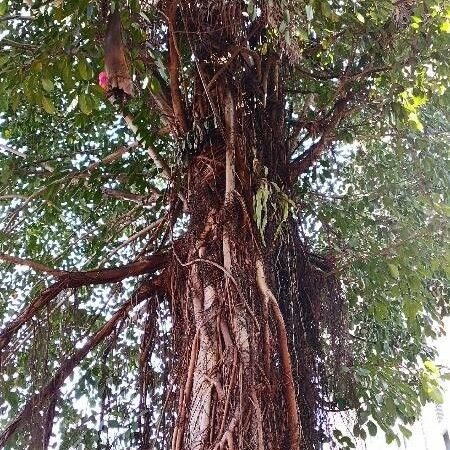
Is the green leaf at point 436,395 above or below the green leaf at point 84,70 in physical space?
below

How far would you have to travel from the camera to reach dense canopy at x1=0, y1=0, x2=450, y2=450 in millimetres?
1894

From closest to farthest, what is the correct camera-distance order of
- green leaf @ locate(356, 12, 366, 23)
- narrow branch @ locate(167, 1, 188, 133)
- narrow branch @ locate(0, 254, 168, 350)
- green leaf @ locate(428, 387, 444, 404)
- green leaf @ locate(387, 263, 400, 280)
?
narrow branch @ locate(0, 254, 168, 350) → narrow branch @ locate(167, 1, 188, 133) → green leaf @ locate(387, 263, 400, 280) → green leaf @ locate(356, 12, 366, 23) → green leaf @ locate(428, 387, 444, 404)

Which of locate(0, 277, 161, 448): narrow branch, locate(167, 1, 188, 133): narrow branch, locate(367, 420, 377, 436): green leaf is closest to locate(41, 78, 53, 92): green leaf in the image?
locate(167, 1, 188, 133): narrow branch

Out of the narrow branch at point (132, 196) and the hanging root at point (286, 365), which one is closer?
the hanging root at point (286, 365)

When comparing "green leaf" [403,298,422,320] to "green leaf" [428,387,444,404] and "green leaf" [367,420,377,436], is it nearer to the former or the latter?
"green leaf" [428,387,444,404]

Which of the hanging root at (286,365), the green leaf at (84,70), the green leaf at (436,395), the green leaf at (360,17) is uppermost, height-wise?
the green leaf at (360,17)

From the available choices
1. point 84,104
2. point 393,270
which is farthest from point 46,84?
point 393,270

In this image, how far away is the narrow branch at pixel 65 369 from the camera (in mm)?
2029

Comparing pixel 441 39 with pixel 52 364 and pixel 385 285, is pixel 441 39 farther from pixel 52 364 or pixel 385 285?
pixel 52 364

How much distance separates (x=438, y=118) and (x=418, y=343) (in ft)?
4.10

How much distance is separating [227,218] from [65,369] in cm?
80

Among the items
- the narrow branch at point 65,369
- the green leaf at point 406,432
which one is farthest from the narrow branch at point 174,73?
the green leaf at point 406,432

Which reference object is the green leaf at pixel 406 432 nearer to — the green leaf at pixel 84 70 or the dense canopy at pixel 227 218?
the dense canopy at pixel 227 218

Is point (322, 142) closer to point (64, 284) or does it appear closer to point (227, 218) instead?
point (227, 218)
